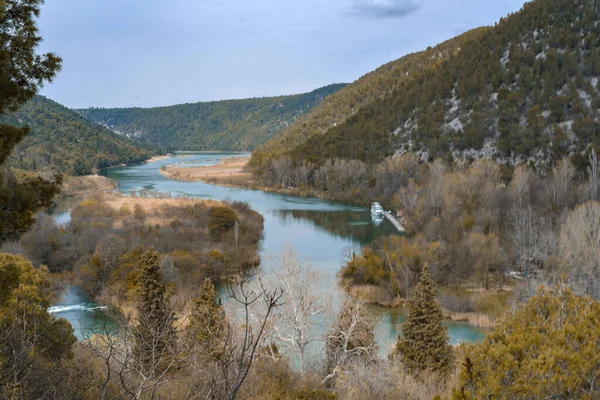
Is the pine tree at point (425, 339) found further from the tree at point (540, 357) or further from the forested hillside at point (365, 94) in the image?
the forested hillside at point (365, 94)

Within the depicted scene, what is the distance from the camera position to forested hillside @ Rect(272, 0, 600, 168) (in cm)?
5084

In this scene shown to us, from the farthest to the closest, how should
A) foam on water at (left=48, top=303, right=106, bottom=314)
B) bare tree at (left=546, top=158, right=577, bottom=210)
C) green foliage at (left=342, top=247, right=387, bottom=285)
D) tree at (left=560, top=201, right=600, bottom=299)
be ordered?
1. bare tree at (left=546, top=158, right=577, bottom=210)
2. green foliage at (left=342, top=247, right=387, bottom=285)
3. foam on water at (left=48, top=303, right=106, bottom=314)
4. tree at (left=560, top=201, right=600, bottom=299)

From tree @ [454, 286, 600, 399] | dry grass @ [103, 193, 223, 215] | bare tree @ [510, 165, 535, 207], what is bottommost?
dry grass @ [103, 193, 223, 215]

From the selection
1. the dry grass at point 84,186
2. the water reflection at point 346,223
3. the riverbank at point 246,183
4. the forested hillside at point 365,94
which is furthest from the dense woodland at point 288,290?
the forested hillside at point 365,94

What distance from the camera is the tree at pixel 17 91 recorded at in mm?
5883

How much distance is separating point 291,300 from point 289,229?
93.4 ft

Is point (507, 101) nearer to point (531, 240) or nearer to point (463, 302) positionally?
point (531, 240)

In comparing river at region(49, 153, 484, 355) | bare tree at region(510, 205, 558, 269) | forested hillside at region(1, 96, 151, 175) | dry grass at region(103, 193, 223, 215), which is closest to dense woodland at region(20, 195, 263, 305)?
river at region(49, 153, 484, 355)

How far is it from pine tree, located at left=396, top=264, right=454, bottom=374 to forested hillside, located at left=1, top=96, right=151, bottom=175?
6461 centimetres

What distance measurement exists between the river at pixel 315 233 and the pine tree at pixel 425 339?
2577 millimetres

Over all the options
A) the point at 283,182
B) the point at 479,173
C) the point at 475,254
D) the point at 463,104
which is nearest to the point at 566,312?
the point at 475,254

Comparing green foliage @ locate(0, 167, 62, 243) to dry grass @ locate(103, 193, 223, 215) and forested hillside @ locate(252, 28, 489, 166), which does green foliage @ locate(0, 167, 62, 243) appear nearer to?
dry grass @ locate(103, 193, 223, 215)

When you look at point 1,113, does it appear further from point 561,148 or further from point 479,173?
point 561,148

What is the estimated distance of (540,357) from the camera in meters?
6.31
